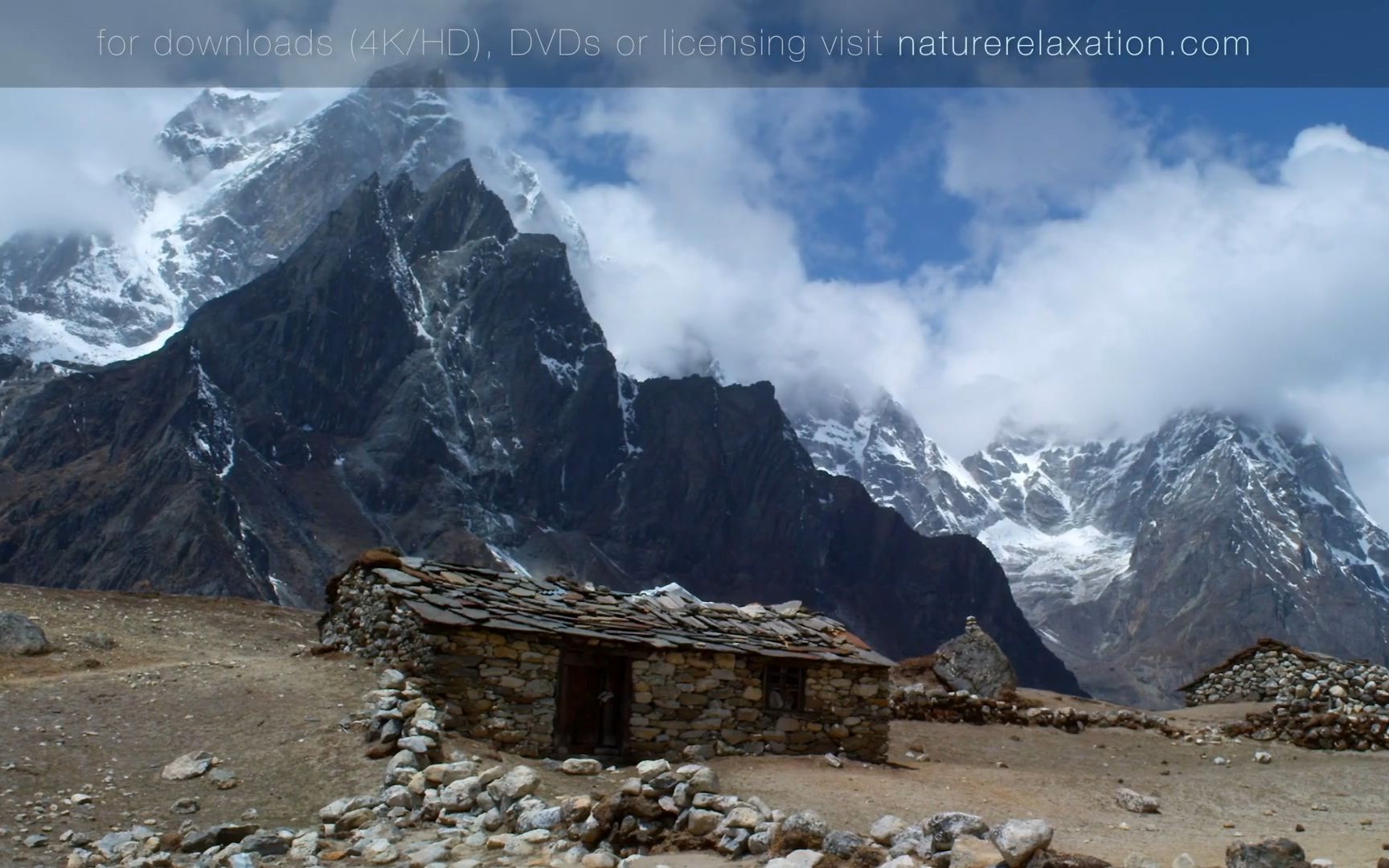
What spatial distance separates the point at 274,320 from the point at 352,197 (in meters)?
24.6

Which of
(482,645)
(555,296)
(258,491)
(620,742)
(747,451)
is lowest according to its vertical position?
(620,742)

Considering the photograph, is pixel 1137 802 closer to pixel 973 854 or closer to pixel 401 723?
pixel 973 854

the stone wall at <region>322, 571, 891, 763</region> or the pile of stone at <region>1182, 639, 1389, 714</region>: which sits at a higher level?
the pile of stone at <region>1182, 639, 1389, 714</region>

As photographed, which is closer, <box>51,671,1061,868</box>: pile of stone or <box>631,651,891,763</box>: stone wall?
<box>51,671,1061,868</box>: pile of stone

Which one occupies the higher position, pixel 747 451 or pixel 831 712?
pixel 747 451

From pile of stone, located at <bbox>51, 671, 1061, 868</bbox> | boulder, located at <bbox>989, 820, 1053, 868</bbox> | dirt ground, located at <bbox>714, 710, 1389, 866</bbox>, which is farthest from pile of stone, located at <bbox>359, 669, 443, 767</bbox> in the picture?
boulder, located at <bbox>989, 820, 1053, 868</bbox>

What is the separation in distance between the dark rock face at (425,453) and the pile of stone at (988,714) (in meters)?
105

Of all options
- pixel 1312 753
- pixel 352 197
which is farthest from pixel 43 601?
pixel 352 197

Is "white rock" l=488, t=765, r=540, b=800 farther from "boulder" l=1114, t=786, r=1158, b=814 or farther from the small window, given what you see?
"boulder" l=1114, t=786, r=1158, b=814

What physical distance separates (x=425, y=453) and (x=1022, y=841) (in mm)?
163151

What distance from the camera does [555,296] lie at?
189m

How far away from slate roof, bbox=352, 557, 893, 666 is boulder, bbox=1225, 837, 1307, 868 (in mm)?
11307

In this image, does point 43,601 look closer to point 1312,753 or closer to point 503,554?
point 1312,753

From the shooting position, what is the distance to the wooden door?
1936 centimetres
